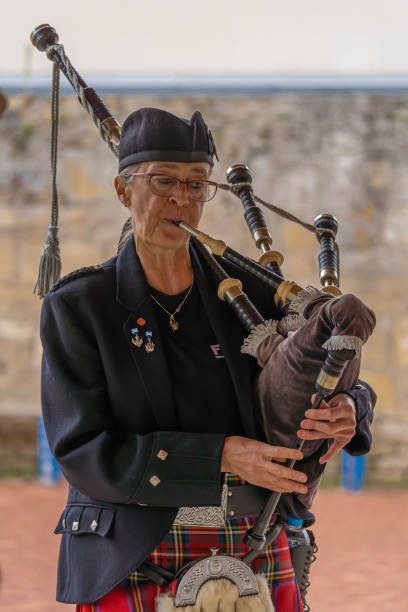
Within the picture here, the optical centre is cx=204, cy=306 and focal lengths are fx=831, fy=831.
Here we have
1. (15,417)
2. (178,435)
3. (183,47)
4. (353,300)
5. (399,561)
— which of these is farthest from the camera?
(183,47)

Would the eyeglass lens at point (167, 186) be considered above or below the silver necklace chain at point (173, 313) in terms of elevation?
above

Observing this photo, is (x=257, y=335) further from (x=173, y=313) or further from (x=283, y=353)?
(x=173, y=313)

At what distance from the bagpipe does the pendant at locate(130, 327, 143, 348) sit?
169 millimetres

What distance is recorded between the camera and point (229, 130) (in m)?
6.18

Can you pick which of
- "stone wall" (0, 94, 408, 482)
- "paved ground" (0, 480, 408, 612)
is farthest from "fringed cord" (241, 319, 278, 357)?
"stone wall" (0, 94, 408, 482)

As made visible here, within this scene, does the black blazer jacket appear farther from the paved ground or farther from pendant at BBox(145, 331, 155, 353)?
the paved ground

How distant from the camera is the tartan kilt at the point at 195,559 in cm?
141

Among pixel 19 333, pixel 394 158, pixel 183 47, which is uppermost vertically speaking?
pixel 183 47

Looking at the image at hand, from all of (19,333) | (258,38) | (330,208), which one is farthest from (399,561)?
(258,38)

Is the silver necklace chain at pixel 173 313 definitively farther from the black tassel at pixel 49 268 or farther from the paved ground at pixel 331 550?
the paved ground at pixel 331 550

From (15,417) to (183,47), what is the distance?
324 centimetres

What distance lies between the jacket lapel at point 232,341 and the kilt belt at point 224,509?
0.10 meters

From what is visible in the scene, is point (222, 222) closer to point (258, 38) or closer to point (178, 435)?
point (258, 38)

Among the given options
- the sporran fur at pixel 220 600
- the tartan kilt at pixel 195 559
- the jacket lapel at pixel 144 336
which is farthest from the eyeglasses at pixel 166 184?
the sporran fur at pixel 220 600
